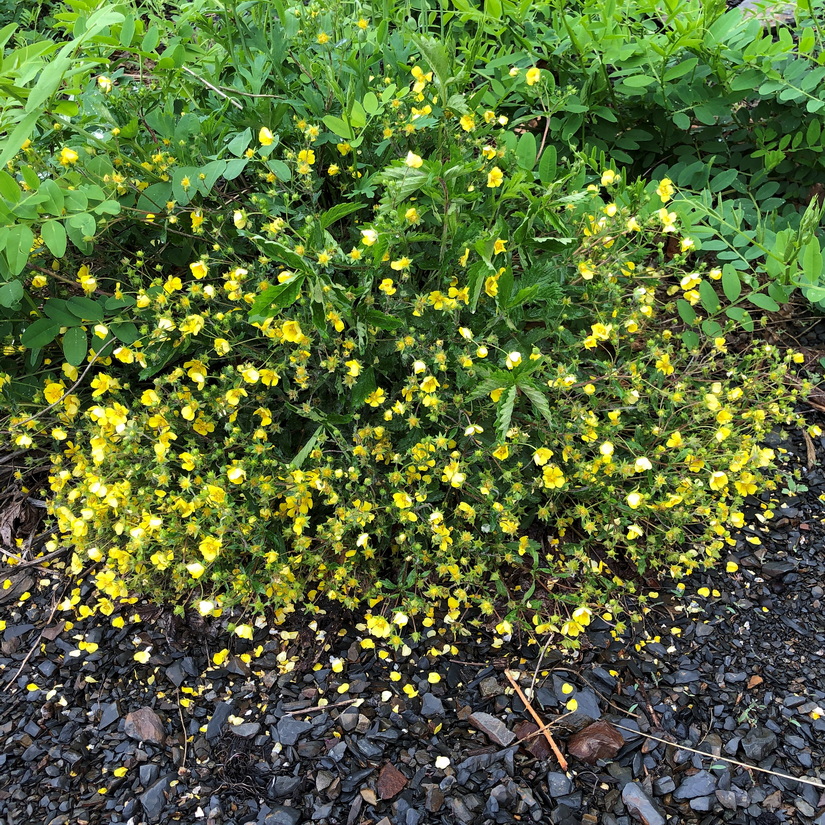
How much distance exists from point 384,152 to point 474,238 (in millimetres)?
485

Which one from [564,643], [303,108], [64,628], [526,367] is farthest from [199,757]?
[303,108]

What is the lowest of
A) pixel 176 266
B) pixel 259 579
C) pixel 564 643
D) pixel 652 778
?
pixel 652 778

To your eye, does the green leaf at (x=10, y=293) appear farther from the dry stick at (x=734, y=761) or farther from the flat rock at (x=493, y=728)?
the dry stick at (x=734, y=761)

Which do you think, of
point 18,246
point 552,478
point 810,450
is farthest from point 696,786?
point 18,246

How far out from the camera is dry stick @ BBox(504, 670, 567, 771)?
1.82 meters

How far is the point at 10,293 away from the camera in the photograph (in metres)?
1.98

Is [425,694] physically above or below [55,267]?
below

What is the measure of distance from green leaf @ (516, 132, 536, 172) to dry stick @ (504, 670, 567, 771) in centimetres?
165

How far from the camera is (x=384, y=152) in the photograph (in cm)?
223

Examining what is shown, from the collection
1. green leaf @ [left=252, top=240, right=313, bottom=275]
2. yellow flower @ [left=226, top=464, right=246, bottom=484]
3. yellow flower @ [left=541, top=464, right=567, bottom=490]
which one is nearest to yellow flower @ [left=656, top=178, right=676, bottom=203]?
yellow flower @ [left=541, top=464, right=567, bottom=490]

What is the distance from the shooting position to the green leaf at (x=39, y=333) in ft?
6.93

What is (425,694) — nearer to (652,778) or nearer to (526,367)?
(652,778)

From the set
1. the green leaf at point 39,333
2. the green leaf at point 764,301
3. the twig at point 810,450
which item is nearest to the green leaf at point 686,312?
the green leaf at point 764,301

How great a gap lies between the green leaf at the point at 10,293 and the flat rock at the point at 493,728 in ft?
5.77
